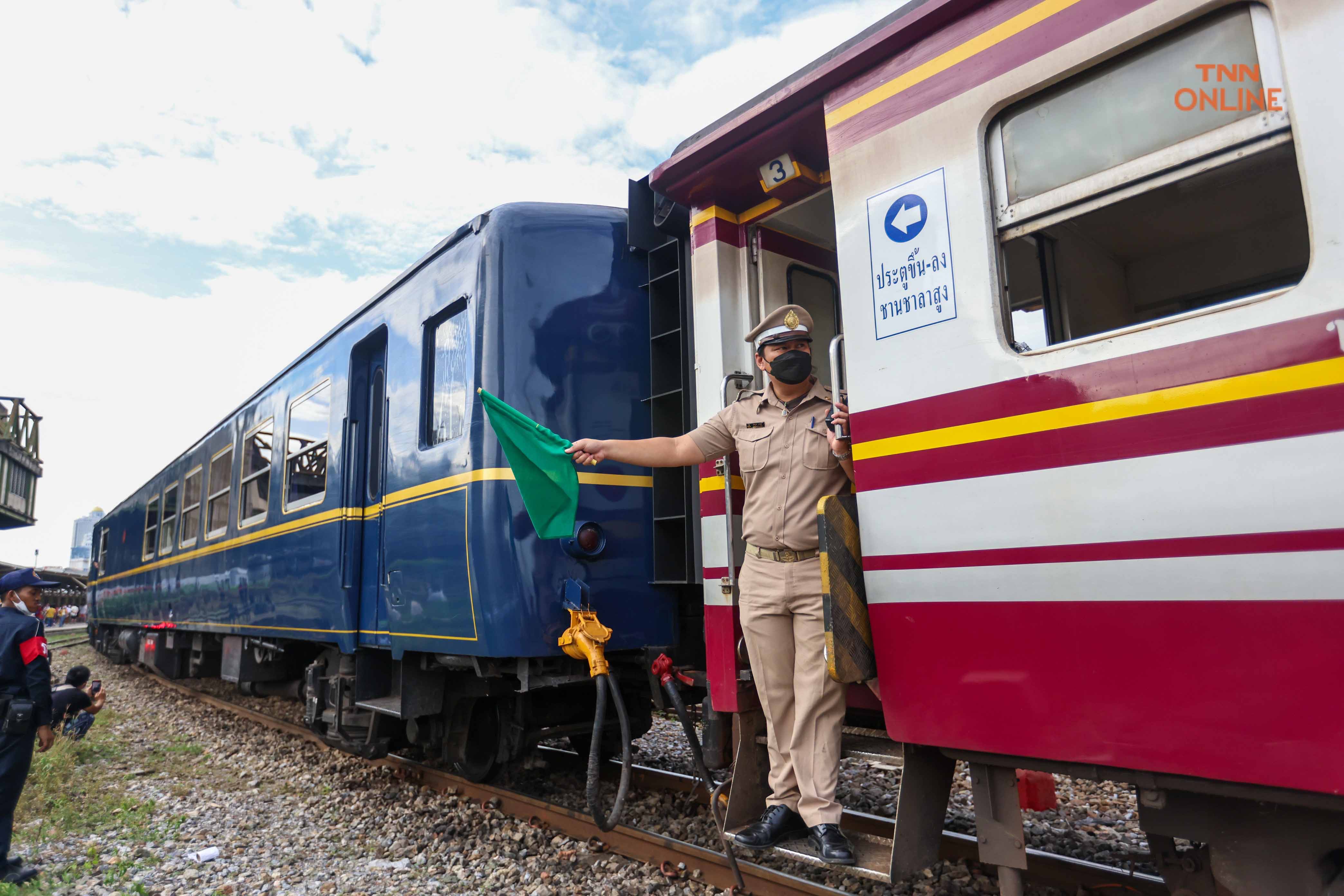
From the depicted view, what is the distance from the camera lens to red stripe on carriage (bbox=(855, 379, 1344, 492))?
190 cm

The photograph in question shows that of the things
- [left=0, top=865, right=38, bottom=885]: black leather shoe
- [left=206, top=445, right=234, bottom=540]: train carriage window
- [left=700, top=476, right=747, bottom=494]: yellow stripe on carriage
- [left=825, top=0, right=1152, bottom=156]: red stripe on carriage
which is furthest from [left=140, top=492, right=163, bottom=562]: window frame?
[left=825, top=0, right=1152, bottom=156]: red stripe on carriage

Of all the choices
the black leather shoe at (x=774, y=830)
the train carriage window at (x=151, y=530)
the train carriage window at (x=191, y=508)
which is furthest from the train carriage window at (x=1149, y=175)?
the train carriage window at (x=151, y=530)

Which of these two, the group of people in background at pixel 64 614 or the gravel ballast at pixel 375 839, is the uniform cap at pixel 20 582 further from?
the group of people in background at pixel 64 614

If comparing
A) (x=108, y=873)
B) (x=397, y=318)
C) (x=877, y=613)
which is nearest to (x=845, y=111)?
(x=877, y=613)

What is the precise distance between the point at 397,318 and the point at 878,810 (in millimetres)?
4419

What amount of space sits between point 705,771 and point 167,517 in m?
12.4

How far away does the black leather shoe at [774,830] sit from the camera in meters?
3.12

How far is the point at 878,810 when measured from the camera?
492 cm

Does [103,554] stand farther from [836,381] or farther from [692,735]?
[836,381]

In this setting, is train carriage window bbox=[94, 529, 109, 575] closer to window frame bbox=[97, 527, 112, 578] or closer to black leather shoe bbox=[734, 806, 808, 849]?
window frame bbox=[97, 527, 112, 578]

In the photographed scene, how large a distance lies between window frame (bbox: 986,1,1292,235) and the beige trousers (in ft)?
4.68

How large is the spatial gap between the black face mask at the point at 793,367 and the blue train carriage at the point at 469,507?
1.57 meters

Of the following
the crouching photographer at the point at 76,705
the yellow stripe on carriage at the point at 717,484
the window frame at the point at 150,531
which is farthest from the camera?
the window frame at the point at 150,531

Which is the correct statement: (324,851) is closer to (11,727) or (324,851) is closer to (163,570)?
(11,727)
